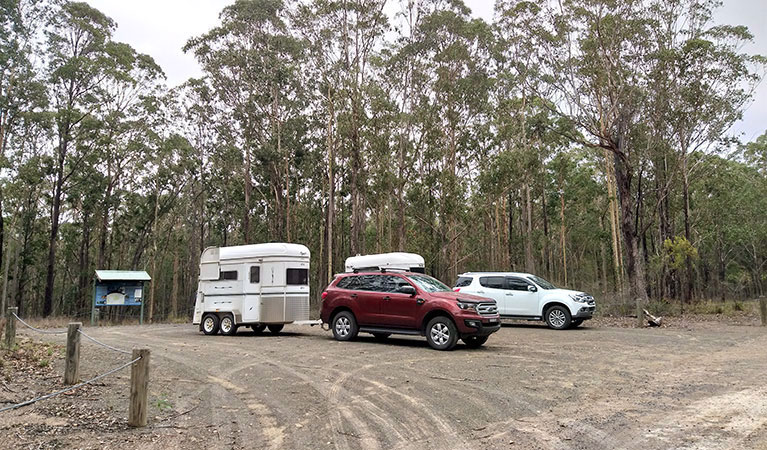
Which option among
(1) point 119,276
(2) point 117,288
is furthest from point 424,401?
(2) point 117,288

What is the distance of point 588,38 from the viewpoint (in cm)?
2166

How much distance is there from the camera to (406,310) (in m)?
11.6

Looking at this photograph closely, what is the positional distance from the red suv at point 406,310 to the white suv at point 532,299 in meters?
4.82

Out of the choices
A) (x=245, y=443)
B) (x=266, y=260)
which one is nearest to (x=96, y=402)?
(x=245, y=443)

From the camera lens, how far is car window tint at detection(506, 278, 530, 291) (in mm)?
16266

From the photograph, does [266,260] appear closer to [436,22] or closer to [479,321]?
[479,321]

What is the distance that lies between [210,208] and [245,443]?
37929mm

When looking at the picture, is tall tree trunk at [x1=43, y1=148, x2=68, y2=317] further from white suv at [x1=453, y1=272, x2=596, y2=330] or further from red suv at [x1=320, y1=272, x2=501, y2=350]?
white suv at [x1=453, y1=272, x2=596, y2=330]

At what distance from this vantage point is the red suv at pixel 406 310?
1086 cm

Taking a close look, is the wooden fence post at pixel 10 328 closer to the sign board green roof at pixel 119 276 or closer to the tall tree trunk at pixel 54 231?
the sign board green roof at pixel 119 276

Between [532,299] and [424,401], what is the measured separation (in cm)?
1065

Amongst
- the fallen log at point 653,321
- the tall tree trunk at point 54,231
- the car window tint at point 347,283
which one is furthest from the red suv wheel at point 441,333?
the tall tree trunk at point 54,231

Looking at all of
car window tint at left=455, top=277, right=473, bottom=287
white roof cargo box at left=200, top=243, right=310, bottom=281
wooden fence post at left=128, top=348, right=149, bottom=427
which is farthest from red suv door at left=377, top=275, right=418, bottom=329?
wooden fence post at left=128, top=348, right=149, bottom=427

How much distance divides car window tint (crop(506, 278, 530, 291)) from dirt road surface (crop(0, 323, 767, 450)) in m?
4.95
